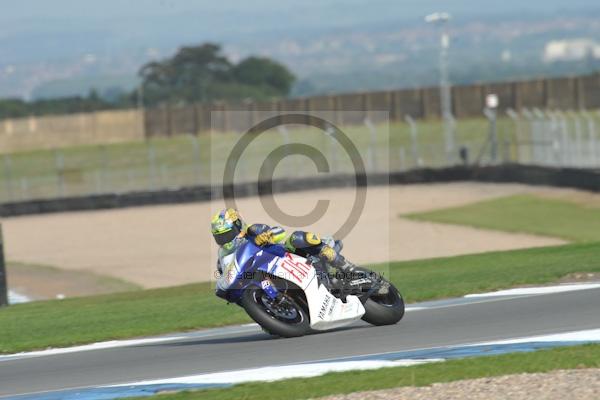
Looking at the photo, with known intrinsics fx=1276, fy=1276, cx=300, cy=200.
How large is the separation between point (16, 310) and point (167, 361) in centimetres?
828

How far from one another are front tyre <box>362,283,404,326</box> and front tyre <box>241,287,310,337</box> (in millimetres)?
628

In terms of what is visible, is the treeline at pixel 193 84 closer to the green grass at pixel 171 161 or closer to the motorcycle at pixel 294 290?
the green grass at pixel 171 161

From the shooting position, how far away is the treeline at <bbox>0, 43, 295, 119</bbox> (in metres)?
94.6

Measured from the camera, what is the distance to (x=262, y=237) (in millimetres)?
11766

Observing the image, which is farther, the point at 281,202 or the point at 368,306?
the point at 281,202

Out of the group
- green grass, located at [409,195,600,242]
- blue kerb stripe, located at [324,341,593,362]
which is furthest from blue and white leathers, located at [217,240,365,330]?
green grass, located at [409,195,600,242]

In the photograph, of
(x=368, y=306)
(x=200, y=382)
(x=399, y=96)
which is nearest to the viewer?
(x=200, y=382)

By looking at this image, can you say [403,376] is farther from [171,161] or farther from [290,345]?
[171,161]

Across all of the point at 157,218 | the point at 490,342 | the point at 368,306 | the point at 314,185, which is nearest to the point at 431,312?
the point at 368,306

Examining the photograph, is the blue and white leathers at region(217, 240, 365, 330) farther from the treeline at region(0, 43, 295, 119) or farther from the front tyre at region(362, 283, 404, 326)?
the treeline at region(0, 43, 295, 119)

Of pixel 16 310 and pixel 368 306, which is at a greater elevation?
pixel 368 306

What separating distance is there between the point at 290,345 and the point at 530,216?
21.8m

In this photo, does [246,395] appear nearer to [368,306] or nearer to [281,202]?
[368,306]

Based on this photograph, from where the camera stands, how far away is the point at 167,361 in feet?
38.3
